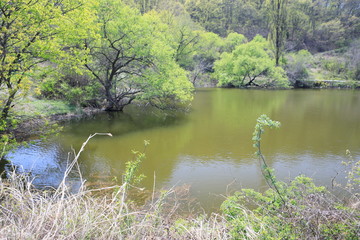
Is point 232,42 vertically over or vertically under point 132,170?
over

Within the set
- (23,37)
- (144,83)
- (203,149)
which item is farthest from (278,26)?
(23,37)

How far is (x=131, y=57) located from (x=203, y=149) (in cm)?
705

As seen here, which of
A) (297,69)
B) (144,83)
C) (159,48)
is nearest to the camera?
(159,48)

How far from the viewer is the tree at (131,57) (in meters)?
13.4

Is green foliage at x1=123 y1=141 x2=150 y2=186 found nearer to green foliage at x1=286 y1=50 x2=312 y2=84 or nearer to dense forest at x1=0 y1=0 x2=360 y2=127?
dense forest at x1=0 y1=0 x2=360 y2=127

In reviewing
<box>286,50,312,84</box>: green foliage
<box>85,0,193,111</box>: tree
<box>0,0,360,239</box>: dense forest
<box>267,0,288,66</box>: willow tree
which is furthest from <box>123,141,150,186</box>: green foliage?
<box>267,0,288,66</box>: willow tree

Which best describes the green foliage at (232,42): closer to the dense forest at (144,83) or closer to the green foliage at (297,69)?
the dense forest at (144,83)

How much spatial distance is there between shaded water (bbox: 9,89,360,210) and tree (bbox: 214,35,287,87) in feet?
52.2

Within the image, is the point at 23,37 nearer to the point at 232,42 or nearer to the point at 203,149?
the point at 203,149

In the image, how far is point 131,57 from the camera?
14.1 m

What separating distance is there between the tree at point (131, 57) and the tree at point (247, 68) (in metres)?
17.3

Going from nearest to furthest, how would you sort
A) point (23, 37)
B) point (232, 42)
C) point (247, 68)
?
1. point (23, 37)
2. point (247, 68)
3. point (232, 42)

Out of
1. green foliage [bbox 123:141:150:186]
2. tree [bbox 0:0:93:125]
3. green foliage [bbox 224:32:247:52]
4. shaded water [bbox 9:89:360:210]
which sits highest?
green foliage [bbox 224:32:247:52]

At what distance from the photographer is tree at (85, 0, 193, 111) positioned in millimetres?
13414
